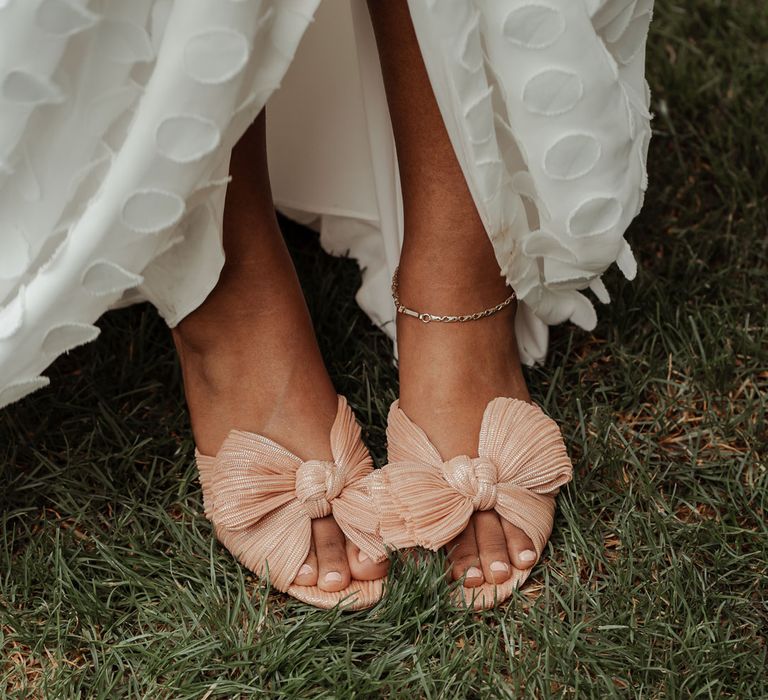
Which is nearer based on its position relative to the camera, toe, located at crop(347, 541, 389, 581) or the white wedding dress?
the white wedding dress

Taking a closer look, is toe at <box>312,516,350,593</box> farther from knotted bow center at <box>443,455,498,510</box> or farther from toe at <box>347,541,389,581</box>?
knotted bow center at <box>443,455,498,510</box>

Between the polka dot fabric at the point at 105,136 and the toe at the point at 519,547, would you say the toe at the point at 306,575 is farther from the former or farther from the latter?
the polka dot fabric at the point at 105,136

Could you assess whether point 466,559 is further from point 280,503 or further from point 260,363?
point 260,363

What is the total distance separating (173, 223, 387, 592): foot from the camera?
1124mm

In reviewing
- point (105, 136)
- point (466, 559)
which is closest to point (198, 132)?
point (105, 136)

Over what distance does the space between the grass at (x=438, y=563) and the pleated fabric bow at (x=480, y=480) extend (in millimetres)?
47

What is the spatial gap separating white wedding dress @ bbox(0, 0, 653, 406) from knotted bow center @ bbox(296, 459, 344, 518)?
23 cm

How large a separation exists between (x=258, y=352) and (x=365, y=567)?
0.28 meters

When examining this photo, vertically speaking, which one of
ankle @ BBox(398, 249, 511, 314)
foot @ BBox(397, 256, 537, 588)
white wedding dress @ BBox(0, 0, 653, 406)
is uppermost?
white wedding dress @ BBox(0, 0, 653, 406)

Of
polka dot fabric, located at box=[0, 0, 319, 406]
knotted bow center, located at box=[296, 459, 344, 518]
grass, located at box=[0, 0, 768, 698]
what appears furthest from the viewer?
knotted bow center, located at box=[296, 459, 344, 518]

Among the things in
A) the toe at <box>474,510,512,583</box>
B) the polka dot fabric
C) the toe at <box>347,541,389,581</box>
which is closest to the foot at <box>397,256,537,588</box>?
the toe at <box>474,510,512,583</box>

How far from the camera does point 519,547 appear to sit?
42.8 inches

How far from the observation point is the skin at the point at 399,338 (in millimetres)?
1079

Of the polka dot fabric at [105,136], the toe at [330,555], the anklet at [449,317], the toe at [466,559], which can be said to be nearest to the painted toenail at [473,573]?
the toe at [466,559]
